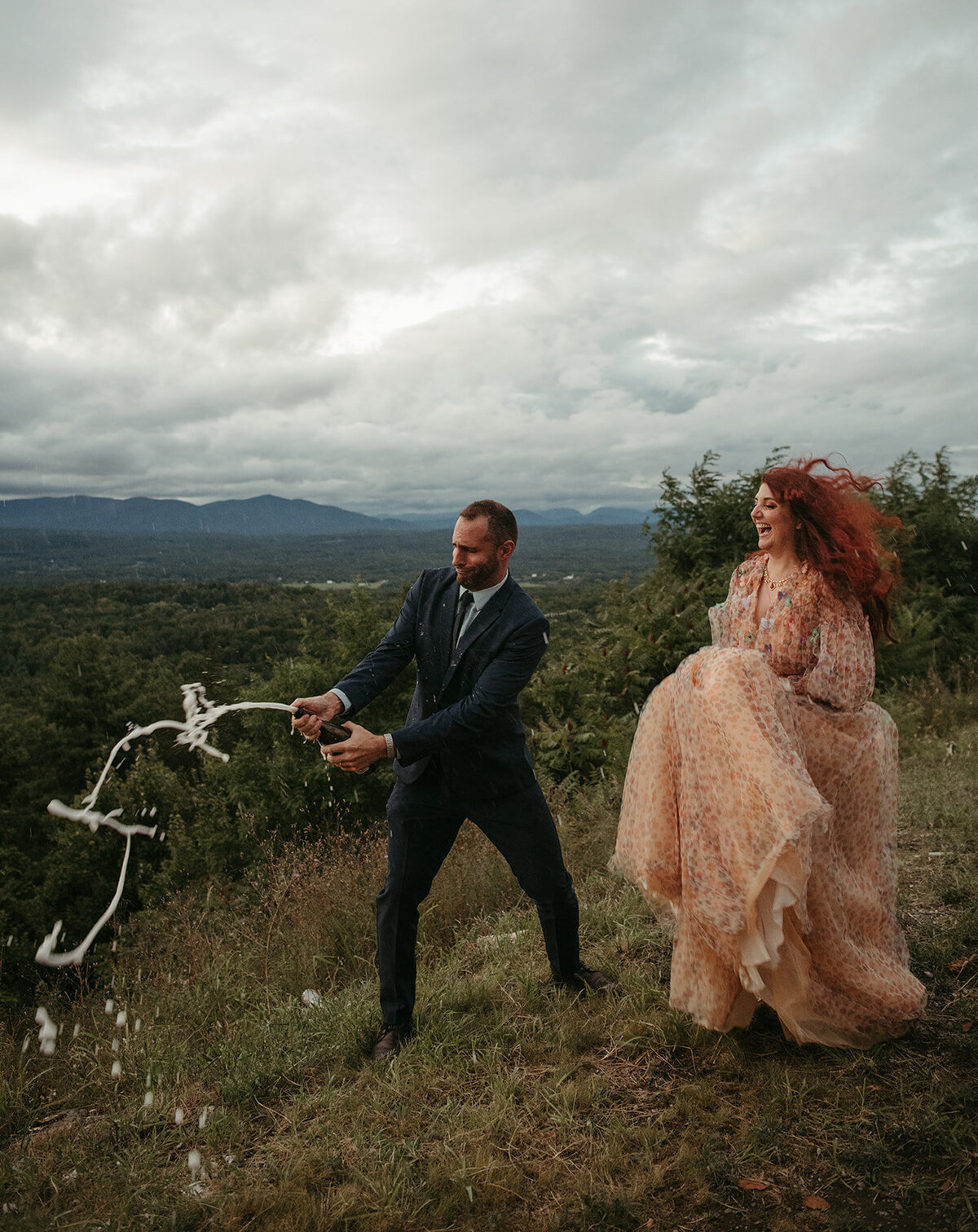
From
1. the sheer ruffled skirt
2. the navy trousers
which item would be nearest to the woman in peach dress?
the sheer ruffled skirt

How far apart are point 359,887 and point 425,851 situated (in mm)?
2602

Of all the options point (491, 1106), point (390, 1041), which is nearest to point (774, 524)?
point (491, 1106)

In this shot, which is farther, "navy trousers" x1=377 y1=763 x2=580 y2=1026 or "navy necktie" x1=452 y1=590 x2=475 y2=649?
"navy necktie" x1=452 y1=590 x2=475 y2=649

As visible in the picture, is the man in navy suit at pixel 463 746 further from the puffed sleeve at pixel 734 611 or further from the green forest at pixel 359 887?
the puffed sleeve at pixel 734 611

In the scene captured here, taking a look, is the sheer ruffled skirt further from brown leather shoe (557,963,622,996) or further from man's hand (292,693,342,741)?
man's hand (292,693,342,741)

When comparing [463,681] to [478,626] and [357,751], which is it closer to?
[478,626]

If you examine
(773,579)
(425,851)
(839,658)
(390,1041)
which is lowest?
(390,1041)

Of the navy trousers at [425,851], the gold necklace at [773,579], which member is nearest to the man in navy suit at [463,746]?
the navy trousers at [425,851]

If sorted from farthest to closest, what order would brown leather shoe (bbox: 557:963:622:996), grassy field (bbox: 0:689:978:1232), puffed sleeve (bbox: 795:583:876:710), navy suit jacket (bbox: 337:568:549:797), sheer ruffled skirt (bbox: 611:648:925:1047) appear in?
1. brown leather shoe (bbox: 557:963:622:996)
2. navy suit jacket (bbox: 337:568:549:797)
3. puffed sleeve (bbox: 795:583:876:710)
4. sheer ruffled skirt (bbox: 611:648:925:1047)
5. grassy field (bbox: 0:689:978:1232)

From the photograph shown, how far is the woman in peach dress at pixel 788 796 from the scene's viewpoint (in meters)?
3.27

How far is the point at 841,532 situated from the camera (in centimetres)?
374

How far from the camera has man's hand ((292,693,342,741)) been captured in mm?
3693

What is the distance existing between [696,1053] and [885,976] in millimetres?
912

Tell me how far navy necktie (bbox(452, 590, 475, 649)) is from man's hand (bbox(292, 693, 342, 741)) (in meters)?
0.66
